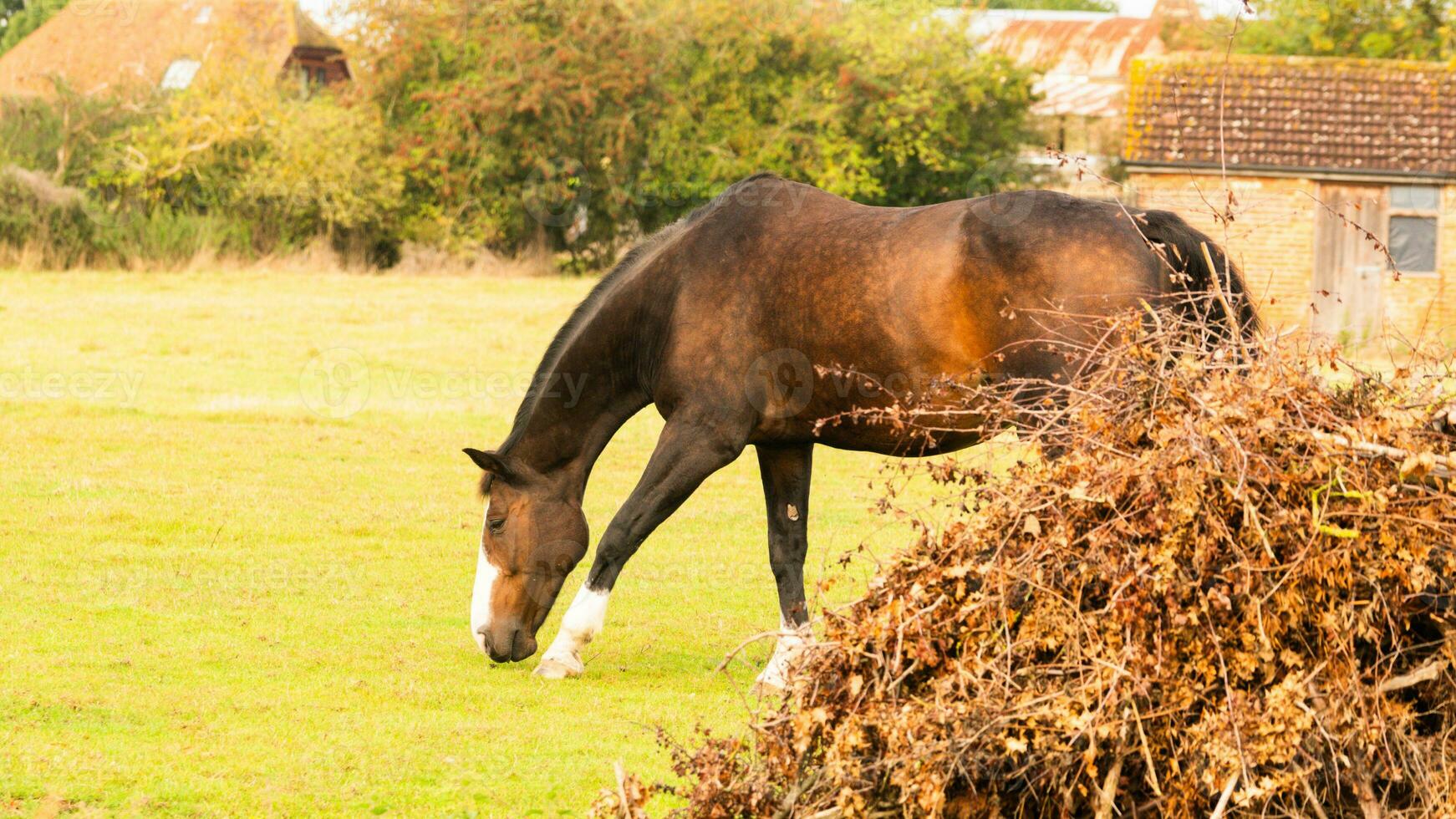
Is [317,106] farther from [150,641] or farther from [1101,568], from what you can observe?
[1101,568]

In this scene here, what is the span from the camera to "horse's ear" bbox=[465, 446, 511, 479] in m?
7.89

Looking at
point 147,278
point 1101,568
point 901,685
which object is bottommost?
point 147,278

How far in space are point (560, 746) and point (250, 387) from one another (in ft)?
45.1

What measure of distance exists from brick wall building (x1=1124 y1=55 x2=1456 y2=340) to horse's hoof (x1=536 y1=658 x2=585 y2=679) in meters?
22.3

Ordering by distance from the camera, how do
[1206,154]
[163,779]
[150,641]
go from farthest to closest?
[1206,154] < [150,641] < [163,779]

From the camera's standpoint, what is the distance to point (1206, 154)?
93.7ft

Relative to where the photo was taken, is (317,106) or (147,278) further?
(317,106)

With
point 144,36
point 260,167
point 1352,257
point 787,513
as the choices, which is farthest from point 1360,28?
point 144,36

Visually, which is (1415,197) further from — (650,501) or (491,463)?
(491,463)

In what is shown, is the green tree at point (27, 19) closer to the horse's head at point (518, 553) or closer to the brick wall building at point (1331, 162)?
the brick wall building at point (1331, 162)

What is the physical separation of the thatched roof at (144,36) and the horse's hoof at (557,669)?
44648 mm

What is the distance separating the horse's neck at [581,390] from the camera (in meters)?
8.16

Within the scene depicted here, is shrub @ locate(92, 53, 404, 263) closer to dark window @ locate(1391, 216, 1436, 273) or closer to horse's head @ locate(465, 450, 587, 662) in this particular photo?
dark window @ locate(1391, 216, 1436, 273)

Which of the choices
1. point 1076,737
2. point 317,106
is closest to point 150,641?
point 1076,737
